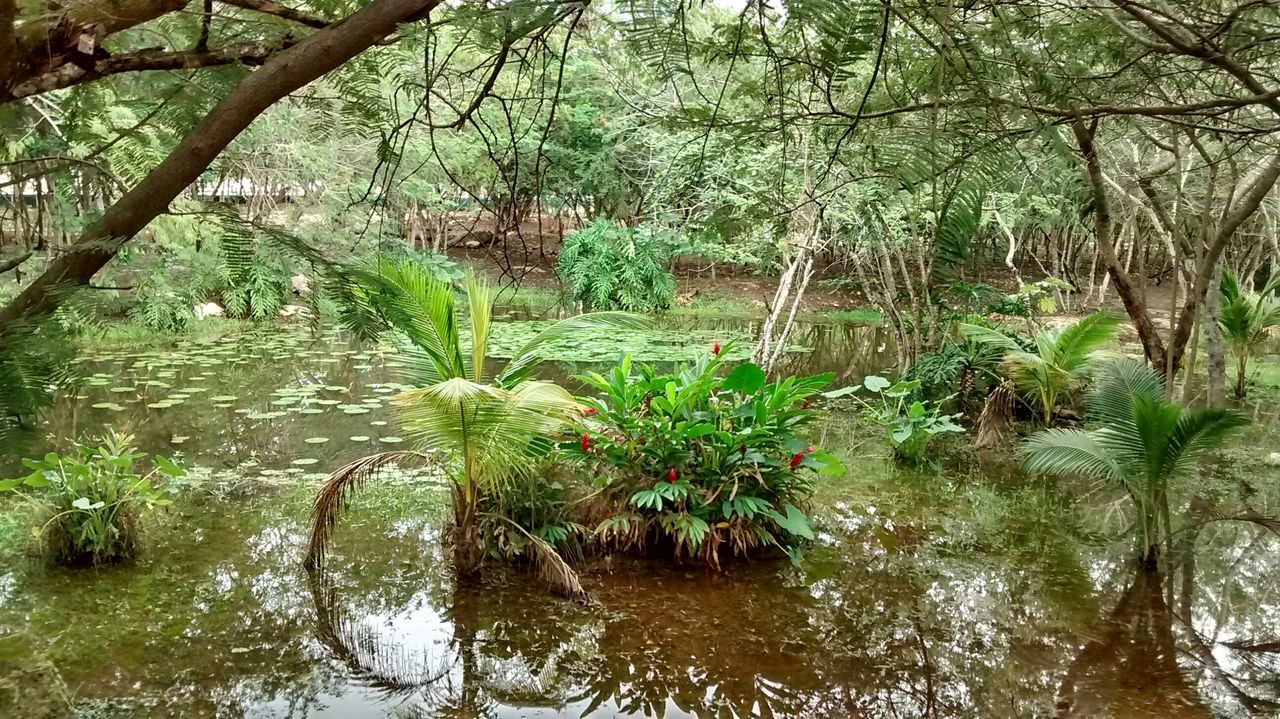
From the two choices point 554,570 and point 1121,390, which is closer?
point 554,570

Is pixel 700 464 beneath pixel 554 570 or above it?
above

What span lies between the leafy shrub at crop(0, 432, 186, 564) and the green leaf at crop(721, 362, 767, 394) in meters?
2.56

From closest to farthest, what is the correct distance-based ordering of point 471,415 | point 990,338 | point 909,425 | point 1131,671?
1. point 1131,671
2. point 471,415
3. point 909,425
4. point 990,338

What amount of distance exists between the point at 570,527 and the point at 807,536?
108cm

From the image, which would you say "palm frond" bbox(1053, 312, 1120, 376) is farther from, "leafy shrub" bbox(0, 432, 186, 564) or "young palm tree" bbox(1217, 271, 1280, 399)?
"leafy shrub" bbox(0, 432, 186, 564)

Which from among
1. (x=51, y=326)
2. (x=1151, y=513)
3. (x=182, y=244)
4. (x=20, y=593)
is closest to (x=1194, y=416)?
(x=1151, y=513)

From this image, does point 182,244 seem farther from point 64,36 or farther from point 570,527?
point 64,36

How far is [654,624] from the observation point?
10.1 ft

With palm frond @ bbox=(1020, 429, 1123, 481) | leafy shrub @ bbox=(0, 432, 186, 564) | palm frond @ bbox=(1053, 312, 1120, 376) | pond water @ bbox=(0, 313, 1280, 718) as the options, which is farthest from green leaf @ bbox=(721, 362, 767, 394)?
Answer: palm frond @ bbox=(1053, 312, 1120, 376)

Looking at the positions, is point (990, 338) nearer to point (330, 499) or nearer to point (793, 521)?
point (793, 521)

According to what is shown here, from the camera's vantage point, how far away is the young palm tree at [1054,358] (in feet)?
19.2

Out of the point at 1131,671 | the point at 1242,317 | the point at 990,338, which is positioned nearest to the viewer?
the point at 1131,671

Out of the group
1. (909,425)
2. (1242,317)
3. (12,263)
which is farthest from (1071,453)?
(1242,317)

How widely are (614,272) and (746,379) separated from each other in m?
9.44
